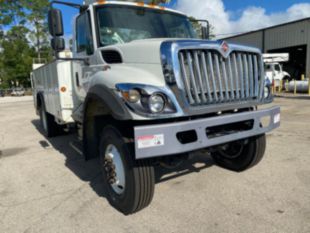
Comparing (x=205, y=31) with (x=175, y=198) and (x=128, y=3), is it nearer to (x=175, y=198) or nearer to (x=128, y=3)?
(x=128, y=3)

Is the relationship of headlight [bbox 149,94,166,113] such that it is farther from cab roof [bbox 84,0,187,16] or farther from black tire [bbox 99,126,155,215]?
cab roof [bbox 84,0,187,16]

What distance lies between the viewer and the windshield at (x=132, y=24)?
3.53 metres

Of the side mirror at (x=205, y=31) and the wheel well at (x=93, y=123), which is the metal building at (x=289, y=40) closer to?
the side mirror at (x=205, y=31)

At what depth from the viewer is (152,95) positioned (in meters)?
2.37

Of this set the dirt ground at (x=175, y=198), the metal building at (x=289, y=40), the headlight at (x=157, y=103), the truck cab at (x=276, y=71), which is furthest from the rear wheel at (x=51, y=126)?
the metal building at (x=289, y=40)

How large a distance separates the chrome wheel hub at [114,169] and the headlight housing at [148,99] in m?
0.75

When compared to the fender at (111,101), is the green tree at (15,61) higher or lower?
higher

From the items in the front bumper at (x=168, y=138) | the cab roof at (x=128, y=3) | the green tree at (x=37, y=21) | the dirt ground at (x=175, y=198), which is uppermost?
the green tree at (x=37, y=21)

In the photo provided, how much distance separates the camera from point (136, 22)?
373cm

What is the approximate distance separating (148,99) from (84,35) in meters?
2.12

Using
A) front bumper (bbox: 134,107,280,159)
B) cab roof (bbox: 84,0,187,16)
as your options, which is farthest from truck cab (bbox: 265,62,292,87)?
front bumper (bbox: 134,107,280,159)

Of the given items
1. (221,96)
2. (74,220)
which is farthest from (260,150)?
(74,220)

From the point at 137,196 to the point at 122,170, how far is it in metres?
0.35

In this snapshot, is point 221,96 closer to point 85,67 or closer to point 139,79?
point 139,79
